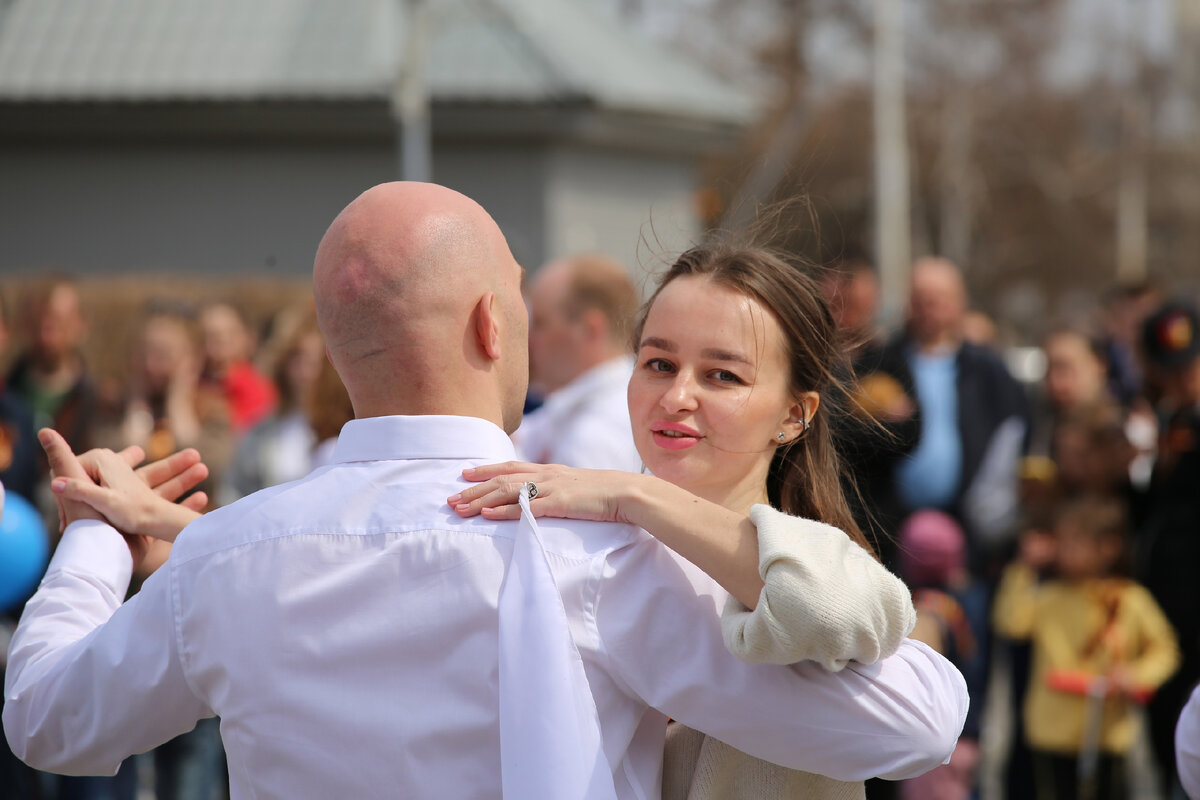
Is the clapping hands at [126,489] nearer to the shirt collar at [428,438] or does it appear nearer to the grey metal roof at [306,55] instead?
the shirt collar at [428,438]

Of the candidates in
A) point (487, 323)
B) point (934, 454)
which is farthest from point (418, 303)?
point (934, 454)

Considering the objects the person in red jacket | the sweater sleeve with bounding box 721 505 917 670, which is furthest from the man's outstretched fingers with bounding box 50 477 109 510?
→ the person in red jacket

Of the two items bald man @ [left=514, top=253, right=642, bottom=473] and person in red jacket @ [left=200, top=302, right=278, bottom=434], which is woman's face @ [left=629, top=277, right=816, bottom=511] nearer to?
bald man @ [left=514, top=253, right=642, bottom=473]

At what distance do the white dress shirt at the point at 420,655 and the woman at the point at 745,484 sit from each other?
82 mm

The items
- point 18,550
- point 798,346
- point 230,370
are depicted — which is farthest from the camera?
point 230,370

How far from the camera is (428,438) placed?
2.18 metres

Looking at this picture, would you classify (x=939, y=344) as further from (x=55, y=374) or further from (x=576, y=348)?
(x=55, y=374)

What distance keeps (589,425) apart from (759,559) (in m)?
2.83

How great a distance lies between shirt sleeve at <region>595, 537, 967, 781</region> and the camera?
79.1 inches

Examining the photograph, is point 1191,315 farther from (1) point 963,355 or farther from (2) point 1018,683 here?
→ (2) point 1018,683

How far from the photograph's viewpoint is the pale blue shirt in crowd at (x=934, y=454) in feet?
21.0

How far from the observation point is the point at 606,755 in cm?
207

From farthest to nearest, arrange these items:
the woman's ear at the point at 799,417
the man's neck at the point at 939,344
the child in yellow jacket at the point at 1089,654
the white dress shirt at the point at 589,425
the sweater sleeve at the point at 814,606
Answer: the man's neck at the point at 939,344
the child in yellow jacket at the point at 1089,654
the white dress shirt at the point at 589,425
the woman's ear at the point at 799,417
the sweater sleeve at the point at 814,606

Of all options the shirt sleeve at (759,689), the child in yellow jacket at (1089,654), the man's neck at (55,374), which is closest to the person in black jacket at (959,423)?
the child in yellow jacket at (1089,654)
